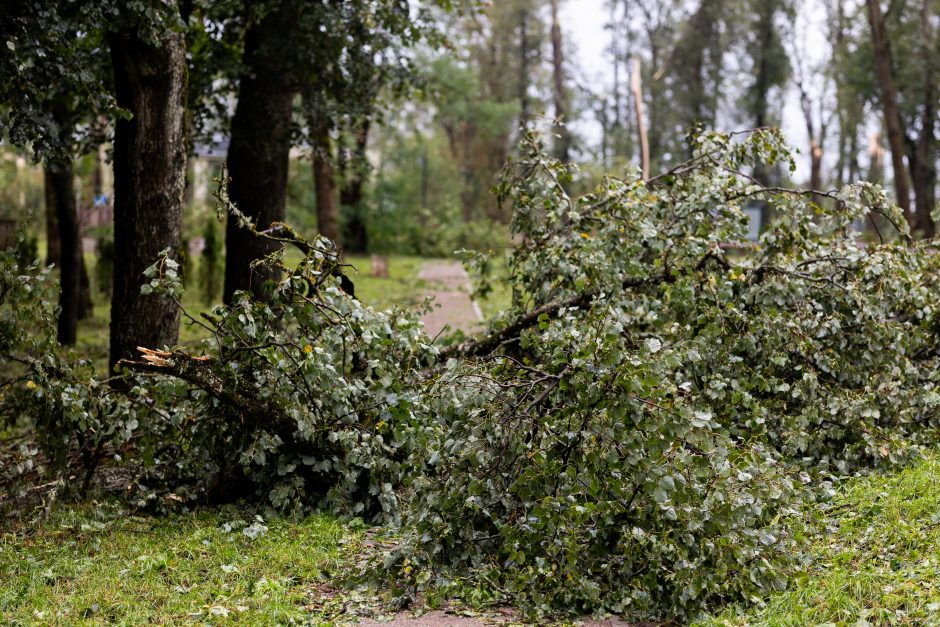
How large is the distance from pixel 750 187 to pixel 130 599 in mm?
5671

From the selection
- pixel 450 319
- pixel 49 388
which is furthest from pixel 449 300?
pixel 49 388

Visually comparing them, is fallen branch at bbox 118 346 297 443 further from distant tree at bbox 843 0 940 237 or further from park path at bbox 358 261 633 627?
distant tree at bbox 843 0 940 237

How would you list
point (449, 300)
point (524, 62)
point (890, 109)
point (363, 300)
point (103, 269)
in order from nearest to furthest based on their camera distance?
point (363, 300)
point (449, 300)
point (103, 269)
point (890, 109)
point (524, 62)

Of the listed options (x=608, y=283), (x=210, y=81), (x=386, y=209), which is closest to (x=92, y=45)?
(x=210, y=81)

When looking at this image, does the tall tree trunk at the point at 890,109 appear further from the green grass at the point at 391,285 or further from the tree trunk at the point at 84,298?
the tree trunk at the point at 84,298

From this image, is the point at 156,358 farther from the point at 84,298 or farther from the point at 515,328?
the point at 84,298

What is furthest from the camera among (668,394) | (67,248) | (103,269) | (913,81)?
(913,81)

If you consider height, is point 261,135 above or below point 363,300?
above

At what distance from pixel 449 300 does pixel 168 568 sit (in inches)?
517

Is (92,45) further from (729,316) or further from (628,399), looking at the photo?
(628,399)

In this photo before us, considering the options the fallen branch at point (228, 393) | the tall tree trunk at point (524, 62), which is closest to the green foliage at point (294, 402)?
the fallen branch at point (228, 393)

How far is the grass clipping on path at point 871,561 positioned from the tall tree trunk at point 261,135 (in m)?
7.62

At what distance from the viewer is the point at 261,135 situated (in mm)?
11367

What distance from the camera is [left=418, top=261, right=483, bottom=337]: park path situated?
14.1 meters
